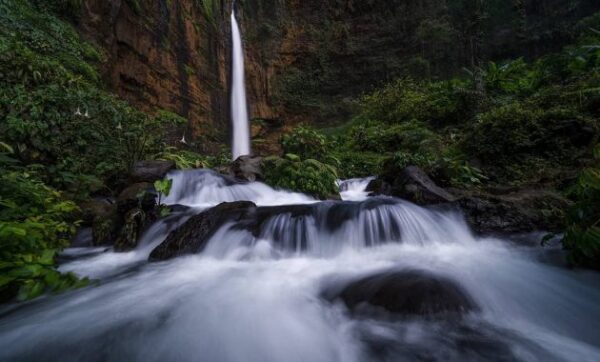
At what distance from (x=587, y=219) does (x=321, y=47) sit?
78.5ft

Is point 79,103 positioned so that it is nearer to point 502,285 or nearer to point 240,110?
point 502,285

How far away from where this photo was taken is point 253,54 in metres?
20.9

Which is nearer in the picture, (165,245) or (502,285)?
(502,285)

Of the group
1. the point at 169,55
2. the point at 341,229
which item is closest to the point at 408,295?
the point at 341,229

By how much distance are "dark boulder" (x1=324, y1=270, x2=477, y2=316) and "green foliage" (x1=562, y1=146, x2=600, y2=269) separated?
107cm

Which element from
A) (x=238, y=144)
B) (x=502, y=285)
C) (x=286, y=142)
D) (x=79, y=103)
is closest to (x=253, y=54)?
(x=238, y=144)

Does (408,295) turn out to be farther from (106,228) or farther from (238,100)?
(238,100)

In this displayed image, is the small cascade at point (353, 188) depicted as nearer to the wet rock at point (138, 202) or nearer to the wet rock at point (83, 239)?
the wet rock at point (138, 202)

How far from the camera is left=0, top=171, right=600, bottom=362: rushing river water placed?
1925 millimetres

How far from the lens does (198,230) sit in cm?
427

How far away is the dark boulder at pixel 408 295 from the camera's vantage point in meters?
2.26

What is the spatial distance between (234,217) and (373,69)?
23.0m

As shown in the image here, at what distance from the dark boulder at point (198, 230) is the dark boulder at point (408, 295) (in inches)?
81.2

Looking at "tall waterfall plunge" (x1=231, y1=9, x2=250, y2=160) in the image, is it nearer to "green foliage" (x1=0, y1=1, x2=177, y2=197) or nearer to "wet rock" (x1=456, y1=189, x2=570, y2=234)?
"green foliage" (x1=0, y1=1, x2=177, y2=197)
